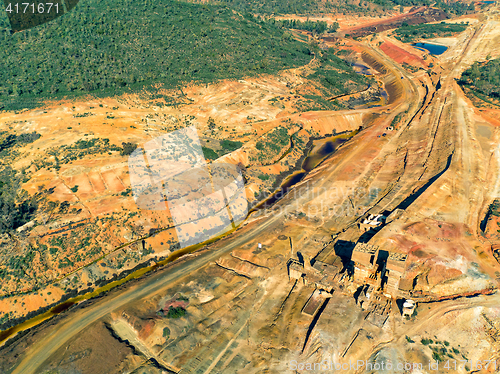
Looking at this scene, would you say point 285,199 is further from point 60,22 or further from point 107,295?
point 60,22

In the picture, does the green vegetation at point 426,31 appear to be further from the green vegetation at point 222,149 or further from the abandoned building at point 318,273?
the abandoned building at point 318,273

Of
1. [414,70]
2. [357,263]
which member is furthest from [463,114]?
[357,263]

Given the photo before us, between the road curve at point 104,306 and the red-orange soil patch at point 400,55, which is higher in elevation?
the red-orange soil patch at point 400,55

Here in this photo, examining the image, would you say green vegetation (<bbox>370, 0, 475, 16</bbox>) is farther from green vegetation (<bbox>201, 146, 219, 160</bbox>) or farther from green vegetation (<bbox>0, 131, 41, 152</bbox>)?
green vegetation (<bbox>0, 131, 41, 152</bbox>)

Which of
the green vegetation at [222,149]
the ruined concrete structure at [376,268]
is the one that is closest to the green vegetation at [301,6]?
the green vegetation at [222,149]

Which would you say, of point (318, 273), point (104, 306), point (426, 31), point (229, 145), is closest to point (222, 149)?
point (229, 145)

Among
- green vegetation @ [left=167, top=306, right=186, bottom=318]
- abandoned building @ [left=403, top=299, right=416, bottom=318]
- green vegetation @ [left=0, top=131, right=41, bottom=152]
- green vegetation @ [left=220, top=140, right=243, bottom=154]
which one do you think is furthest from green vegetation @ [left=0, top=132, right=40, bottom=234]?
abandoned building @ [left=403, top=299, right=416, bottom=318]
